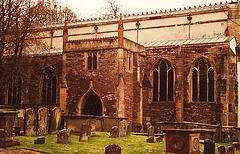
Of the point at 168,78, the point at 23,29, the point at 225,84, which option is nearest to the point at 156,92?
the point at 168,78

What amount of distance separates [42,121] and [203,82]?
14483mm

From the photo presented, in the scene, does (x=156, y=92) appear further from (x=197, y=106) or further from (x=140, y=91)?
(x=197, y=106)

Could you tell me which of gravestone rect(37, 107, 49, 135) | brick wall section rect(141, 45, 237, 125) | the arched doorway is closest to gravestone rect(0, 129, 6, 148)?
gravestone rect(37, 107, 49, 135)

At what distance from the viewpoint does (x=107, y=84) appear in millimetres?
26344

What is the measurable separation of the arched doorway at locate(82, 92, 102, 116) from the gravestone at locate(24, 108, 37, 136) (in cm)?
1006

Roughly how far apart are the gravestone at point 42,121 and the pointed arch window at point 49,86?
1197cm

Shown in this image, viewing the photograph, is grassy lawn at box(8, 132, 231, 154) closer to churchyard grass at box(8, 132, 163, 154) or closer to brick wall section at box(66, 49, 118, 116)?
churchyard grass at box(8, 132, 163, 154)

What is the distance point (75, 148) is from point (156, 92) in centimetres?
1568

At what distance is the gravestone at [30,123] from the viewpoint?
17.0 m

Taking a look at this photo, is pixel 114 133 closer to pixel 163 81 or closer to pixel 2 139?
pixel 2 139

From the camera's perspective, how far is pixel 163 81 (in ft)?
95.5

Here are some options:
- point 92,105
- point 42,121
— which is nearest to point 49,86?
point 92,105

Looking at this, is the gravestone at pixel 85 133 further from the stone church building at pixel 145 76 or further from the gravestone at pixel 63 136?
the stone church building at pixel 145 76

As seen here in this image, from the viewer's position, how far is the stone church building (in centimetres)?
2634
